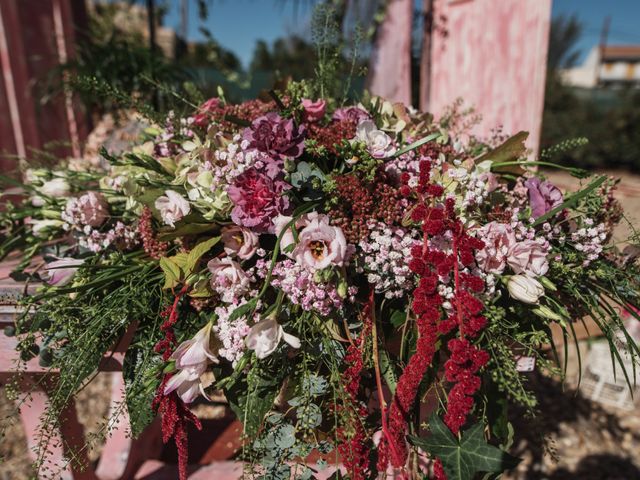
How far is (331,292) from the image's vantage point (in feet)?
2.68

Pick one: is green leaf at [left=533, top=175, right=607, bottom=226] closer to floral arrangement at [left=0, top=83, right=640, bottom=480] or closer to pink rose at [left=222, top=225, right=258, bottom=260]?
floral arrangement at [left=0, top=83, right=640, bottom=480]

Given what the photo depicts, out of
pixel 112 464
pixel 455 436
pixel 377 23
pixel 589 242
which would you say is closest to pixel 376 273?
pixel 455 436

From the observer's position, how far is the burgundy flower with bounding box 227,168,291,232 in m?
0.84

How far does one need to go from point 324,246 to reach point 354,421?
30cm

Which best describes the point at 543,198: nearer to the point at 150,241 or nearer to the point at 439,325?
the point at 439,325

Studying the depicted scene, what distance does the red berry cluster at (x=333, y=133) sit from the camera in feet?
3.09

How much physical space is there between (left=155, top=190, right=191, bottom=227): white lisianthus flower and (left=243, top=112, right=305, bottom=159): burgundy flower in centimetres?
17

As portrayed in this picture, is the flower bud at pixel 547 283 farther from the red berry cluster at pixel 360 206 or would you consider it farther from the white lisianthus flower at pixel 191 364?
the white lisianthus flower at pixel 191 364

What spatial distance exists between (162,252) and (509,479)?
1.95 metres

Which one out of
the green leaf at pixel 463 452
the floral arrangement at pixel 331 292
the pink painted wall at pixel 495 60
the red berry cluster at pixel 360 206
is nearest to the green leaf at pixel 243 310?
the floral arrangement at pixel 331 292

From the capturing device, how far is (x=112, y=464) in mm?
1733

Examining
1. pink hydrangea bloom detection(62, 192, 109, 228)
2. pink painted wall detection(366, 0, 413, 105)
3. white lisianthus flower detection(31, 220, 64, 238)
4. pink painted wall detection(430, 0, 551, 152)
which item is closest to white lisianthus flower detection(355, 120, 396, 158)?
pink hydrangea bloom detection(62, 192, 109, 228)

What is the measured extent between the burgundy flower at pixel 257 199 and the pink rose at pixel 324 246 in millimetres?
90

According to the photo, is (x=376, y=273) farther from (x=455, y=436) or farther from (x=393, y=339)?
(x=455, y=436)
